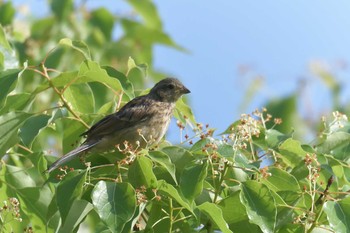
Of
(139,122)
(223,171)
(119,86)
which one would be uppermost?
(119,86)

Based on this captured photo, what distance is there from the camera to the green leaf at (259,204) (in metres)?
3.85

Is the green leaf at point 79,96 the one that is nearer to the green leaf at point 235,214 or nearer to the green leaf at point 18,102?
the green leaf at point 18,102

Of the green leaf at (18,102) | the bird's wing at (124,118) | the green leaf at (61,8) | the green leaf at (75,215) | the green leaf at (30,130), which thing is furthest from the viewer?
the green leaf at (61,8)

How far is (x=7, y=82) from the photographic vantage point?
4387 mm

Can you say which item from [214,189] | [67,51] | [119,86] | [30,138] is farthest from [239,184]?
[67,51]

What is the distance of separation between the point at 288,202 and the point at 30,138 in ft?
4.53

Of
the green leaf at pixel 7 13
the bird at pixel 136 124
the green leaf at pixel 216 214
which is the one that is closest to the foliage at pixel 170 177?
the green leaf at pixel 216 214

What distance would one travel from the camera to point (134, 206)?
3785 mm

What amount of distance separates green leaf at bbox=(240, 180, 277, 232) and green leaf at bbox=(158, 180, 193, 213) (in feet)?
0.92

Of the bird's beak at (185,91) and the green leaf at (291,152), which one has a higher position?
the green leaf at (291,152)

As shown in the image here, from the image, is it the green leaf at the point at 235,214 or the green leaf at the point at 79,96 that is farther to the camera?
the green leaf at the point at 79,96

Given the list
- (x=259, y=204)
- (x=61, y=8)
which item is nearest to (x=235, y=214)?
(x=259, y=204)

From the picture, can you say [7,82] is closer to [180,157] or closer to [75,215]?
[75,215]

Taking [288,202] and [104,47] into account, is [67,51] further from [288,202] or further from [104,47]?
[288,202]
